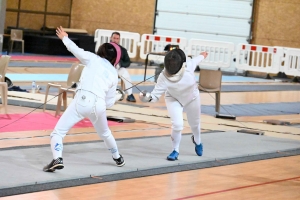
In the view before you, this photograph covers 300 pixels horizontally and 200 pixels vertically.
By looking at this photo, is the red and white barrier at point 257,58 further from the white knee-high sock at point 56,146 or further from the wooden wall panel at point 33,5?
the white knee-high sock at point 56,146

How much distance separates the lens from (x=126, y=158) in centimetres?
752

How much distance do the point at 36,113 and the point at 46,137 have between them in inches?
78.8

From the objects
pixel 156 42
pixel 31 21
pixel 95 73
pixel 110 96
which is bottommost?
pixel 110 96

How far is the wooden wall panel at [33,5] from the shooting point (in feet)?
76.7

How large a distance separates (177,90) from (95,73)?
127 centimetres

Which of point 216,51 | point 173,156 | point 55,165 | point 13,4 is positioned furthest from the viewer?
point 13,4

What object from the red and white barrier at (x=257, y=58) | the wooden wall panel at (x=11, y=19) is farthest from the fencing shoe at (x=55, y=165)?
the wooden wall panel at (x=11, y=19)

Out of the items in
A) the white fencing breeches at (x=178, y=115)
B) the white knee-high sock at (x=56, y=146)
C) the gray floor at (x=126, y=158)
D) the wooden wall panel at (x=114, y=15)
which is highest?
the wooden wall panel at (x=114, y=15)

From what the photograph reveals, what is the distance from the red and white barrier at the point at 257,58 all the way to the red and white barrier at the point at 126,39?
10.9 ft

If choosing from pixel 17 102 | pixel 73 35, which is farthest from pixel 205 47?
pixel 17 102

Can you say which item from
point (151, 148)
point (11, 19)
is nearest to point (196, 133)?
point (151, 148)

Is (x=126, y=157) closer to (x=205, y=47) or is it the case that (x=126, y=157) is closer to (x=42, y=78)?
(x=42, y=78)

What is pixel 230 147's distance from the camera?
29.0 feet

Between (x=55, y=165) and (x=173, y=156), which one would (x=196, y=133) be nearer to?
(x=173, y=156)
